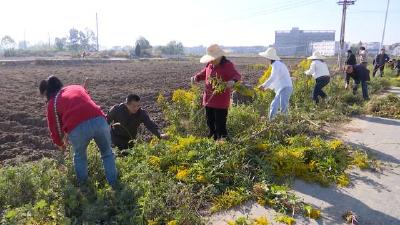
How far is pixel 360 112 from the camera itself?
9812 mm

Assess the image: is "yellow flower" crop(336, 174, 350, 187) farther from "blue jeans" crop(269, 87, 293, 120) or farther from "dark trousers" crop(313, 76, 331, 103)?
"dark trousers" crop(313, 76, 331, 103)

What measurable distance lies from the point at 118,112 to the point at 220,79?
162cm

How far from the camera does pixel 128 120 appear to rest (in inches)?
239

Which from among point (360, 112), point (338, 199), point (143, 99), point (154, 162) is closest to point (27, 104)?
point (143, 99)

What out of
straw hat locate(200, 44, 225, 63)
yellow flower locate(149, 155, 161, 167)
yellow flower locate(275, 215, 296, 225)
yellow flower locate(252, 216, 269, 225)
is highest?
straw hat locate(200, 44, 225, 63)

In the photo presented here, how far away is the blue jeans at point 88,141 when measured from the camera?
4465 mm

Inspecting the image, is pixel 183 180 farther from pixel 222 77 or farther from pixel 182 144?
pixel 222 77

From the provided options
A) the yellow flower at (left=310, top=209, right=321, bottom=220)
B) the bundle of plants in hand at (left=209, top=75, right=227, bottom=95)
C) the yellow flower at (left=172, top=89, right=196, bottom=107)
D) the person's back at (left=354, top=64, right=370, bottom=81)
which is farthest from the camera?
the person's back at (left=354, top=64, right=370, bottom=81)

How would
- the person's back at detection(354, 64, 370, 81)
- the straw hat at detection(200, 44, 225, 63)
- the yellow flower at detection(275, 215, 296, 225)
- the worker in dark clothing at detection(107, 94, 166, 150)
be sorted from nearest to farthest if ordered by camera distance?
the yellow flower at detection(275, 215, 296, 225) < the worker in dark clothing at detection(107, 94, 166, 150) < the straw hat at detection(200, 44, 225, 63) < the person's back at detection(354, 64, 370, 81)

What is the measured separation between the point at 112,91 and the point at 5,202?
1183 centimetres

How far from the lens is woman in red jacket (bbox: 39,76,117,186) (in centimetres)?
445

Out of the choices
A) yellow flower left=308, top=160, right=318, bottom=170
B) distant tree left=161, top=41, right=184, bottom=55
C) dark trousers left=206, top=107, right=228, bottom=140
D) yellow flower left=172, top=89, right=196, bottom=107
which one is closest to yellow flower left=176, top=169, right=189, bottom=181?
dark trousers left=206, top=107, right=228, bottom=140

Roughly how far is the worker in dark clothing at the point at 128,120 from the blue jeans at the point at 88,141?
1055 millimetres

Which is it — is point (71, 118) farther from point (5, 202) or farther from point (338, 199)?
point (338, 199)
